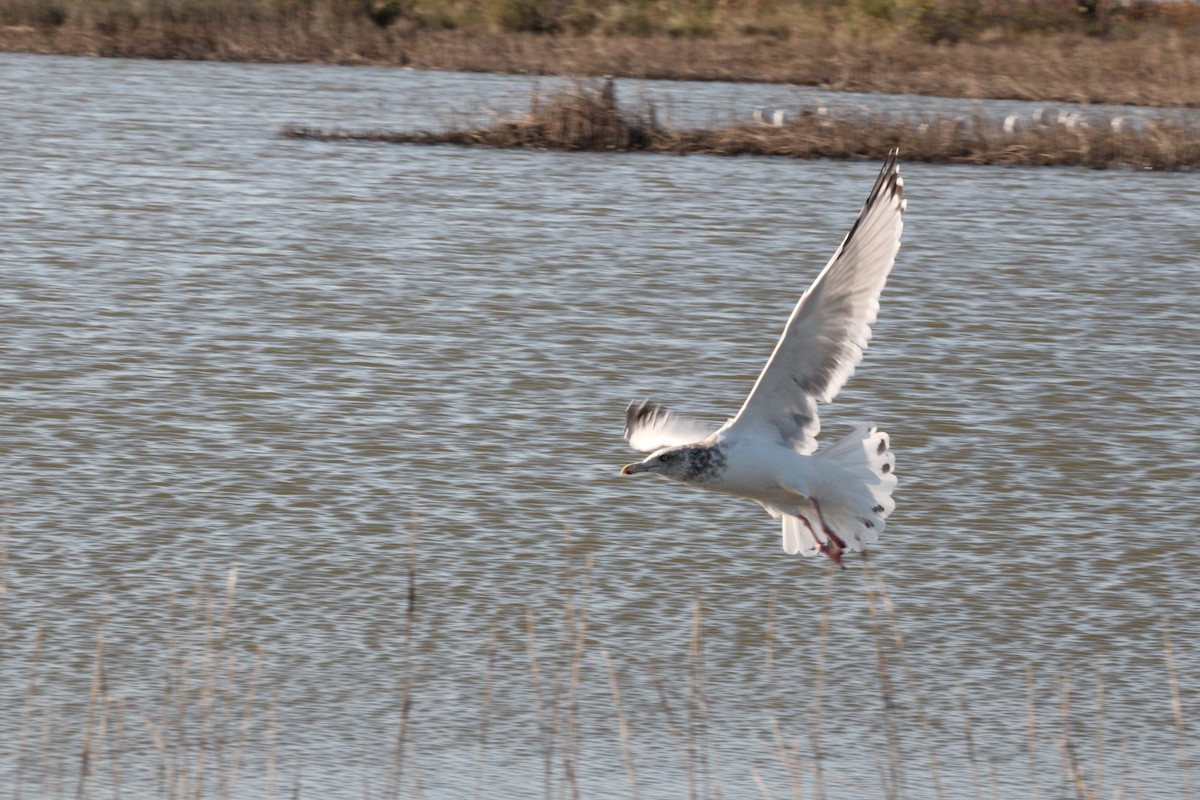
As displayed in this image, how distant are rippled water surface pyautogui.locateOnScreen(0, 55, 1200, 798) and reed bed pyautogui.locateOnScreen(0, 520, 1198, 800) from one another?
22 mm

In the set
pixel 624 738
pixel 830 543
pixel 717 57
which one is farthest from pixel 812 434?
pixel 717 57

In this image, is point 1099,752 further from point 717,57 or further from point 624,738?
point 717,57

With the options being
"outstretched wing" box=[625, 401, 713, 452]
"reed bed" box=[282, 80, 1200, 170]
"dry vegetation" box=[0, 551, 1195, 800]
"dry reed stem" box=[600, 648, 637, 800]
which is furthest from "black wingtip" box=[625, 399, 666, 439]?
"reed bed" box=[282, 80, 1200, 170]

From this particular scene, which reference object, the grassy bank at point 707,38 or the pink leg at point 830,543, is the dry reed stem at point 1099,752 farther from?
the grassy bank at point 707,38

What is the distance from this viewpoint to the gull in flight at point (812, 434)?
17.0ft

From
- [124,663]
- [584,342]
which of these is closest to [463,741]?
[124,663]

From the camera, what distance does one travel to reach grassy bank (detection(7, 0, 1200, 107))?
70.7 ft

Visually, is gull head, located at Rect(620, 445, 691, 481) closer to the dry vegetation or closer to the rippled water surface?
the dry vegetation

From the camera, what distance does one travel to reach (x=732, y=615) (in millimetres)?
6227

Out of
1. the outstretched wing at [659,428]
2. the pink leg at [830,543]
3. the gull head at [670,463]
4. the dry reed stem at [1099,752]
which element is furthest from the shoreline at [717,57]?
the dry reed stem at [1099,752]

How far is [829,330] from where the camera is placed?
5.34 m

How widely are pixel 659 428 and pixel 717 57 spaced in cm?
1786

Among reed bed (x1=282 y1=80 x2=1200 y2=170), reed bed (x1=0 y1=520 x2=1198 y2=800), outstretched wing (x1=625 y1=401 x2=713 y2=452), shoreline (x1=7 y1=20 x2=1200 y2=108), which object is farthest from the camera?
shoreline (x1=7 y1=20 x2=1200 y2=108)

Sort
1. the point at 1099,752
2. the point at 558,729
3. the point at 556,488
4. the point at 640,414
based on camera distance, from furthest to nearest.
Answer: the point at 556,488
the point at 640,414
the point at 558,729
the point at 1099,752
